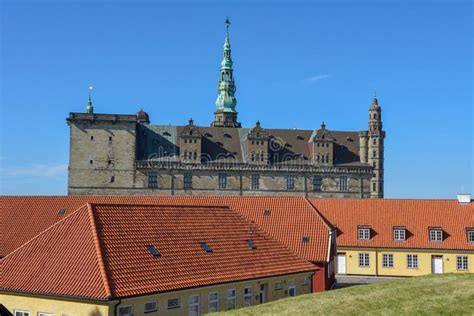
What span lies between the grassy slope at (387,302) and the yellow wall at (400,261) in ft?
64.2

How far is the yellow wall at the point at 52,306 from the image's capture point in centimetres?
1839

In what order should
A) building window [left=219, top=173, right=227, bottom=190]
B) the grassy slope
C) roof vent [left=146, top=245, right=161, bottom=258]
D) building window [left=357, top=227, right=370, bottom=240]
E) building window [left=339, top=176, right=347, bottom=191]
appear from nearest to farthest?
the grassy slope < roof vent [left=146, top=245, right=161, bottom=258] < building window [left=357, top=227, right=370, bottom=240] < building window [left=219, top=173, right=227, bottom=190] < building window [left=339, top=176, right=347, bottom=191]

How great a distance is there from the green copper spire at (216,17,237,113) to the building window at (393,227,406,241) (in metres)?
62.6

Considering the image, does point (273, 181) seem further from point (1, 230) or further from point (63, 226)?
point (63, 226)

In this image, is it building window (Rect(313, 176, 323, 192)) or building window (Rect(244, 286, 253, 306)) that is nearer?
building window (Rect(244, 286, 253, 306))

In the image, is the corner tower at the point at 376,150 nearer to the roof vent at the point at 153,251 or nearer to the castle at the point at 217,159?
the castle at the point at 217,159

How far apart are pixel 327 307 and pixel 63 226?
34.6ft

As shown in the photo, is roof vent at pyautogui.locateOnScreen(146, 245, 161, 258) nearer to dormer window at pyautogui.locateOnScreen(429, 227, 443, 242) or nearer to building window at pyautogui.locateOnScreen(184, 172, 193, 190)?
dormer window at pyautogui.locateOnScreen(429, 227, 443, 242)

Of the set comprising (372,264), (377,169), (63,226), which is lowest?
(372,264)

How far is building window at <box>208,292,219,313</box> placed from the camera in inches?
874

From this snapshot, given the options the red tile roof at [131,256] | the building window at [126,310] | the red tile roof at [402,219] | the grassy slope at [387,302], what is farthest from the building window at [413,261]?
the building window at [126,310]

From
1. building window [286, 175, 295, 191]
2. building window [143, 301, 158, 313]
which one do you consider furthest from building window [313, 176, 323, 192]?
building window [143, 301, 158, 313]

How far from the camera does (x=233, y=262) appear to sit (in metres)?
24.7

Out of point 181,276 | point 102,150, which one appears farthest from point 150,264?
point 102,150
